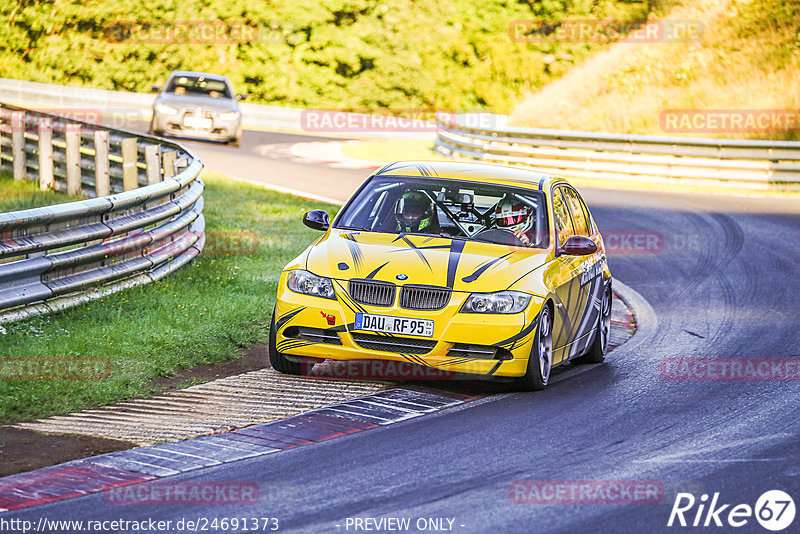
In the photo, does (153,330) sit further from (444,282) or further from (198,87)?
(198,87)

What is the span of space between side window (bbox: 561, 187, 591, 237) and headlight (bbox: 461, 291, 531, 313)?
208cm

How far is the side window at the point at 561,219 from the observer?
10.0 metres

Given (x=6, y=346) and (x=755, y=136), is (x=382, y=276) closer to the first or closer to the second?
(x=6, y=346)

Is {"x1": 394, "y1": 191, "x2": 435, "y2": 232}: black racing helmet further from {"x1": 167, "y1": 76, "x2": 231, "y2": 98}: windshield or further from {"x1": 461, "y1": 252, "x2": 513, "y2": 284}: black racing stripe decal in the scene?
{"x1": 167, "y1": 76, "x2": 231, "y2": 98}: windshield

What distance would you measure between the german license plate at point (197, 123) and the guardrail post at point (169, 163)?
13658mm

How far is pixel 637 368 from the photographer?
10.2 metres

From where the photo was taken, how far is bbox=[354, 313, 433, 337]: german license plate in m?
8.62

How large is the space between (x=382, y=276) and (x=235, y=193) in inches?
526

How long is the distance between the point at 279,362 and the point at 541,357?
190cm

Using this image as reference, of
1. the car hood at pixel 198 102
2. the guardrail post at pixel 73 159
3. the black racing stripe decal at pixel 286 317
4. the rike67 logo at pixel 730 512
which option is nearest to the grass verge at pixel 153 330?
the black racing stripe decal at pixel 286 317

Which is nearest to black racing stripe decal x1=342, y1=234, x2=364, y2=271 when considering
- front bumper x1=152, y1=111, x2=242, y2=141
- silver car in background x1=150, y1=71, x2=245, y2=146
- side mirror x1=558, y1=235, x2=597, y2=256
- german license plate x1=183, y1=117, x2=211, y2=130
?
side mirror x1=558, y1=235, x2=597, y2=256

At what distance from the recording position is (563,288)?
9.48 meters

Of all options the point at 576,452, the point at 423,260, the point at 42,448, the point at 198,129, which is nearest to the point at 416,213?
the point at 423,260

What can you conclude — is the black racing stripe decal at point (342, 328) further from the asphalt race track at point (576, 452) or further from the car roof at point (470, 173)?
the car roof at point (470, 173)
